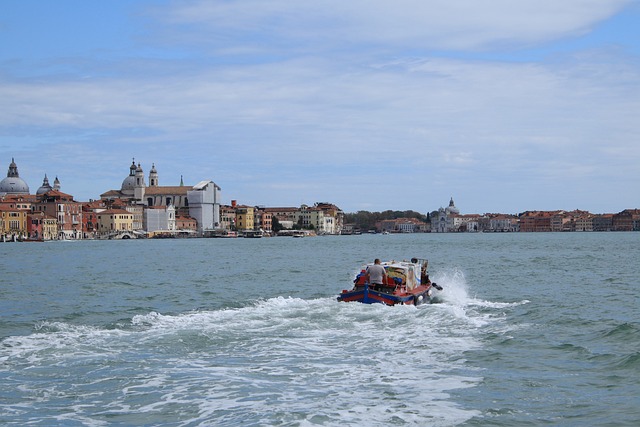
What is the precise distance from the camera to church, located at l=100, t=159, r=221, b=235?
17450cm

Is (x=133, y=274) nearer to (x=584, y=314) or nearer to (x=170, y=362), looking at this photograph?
(x=584, y=314)

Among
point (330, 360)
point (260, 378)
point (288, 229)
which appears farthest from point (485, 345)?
point (288, 229)

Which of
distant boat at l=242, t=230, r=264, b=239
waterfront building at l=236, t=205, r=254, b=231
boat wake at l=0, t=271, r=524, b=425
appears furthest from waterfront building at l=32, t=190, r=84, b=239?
boat wake at l=0, t=271, r=524, b=425

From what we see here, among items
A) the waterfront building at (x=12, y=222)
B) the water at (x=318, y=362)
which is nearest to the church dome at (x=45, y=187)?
the waterfront building at (x=12, y=222)

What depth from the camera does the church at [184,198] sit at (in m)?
174

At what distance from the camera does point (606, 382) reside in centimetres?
1250

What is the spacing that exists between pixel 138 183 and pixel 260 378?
173353 mm

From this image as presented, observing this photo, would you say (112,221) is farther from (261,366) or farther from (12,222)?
(261,366)

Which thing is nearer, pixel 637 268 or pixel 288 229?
pixel 637 268

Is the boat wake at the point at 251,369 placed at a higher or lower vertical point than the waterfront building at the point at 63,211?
lower

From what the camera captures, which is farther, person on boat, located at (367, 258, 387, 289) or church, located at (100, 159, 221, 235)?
church, located at (100, 159, 221, 235)

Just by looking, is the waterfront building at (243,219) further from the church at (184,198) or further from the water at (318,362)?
the water at (318,362)

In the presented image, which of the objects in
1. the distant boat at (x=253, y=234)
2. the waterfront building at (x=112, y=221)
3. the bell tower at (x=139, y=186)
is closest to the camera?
the waterfront building at (x=112, y=221)

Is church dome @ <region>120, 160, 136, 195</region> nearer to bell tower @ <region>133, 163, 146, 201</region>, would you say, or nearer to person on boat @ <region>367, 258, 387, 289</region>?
bell tower @ <region>133, 163, 146, 201</region>
